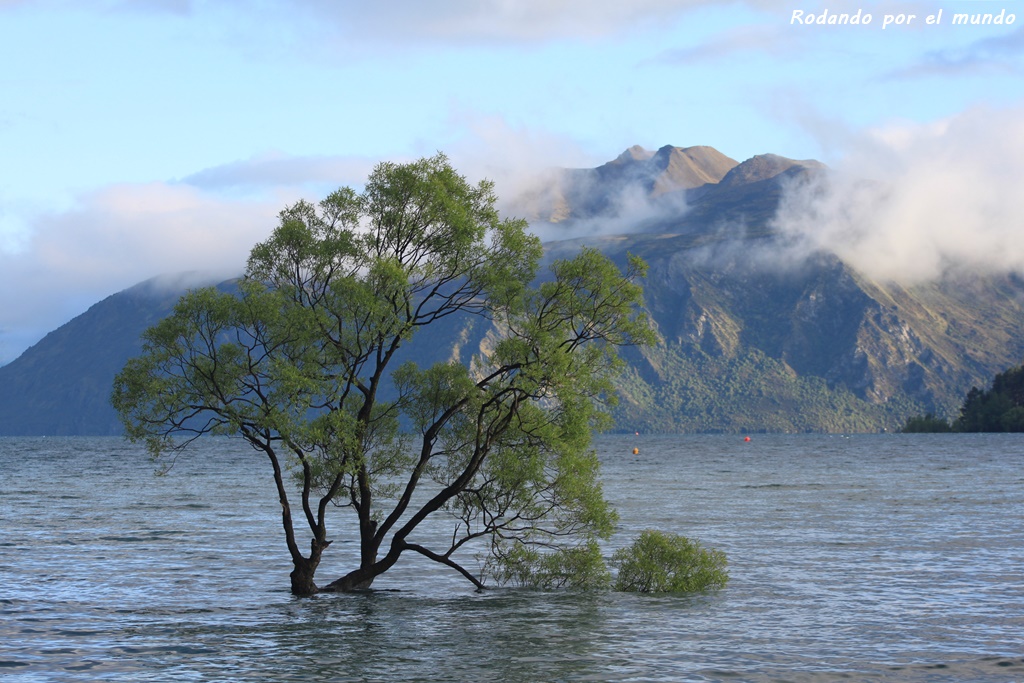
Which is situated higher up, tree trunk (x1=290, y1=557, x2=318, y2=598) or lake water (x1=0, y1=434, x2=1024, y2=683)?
tree trunk (x1=290, y1=557, x2=318, y2=598)

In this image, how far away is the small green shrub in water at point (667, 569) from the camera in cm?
4578

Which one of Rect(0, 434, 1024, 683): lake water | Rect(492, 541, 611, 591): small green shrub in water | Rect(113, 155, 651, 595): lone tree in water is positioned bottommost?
Rect(0, 434, 1024, 683): lake water

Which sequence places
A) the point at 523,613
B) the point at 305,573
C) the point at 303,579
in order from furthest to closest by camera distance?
the point at 303,579
the point at 305,573
the point at 523,613

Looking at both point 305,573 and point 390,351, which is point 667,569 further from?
point 390,351

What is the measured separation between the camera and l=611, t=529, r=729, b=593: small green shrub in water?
150 ft

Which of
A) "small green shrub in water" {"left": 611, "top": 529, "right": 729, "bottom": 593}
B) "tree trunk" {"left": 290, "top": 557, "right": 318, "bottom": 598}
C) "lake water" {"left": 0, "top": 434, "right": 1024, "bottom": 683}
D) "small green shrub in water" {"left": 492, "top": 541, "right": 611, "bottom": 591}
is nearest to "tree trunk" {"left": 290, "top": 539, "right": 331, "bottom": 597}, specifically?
"tree trunk" {"left": 290, "top": 557, "right": 318, "bottom": 598}

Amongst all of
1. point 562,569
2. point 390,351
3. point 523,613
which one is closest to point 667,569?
point 562,569

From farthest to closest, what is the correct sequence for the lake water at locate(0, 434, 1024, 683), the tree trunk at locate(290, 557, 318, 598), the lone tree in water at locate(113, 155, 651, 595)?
the tree trunk at locate(290, 557, 318, 598) < the lone tree in water at locate(113, 155, 651, 595) < the lake water at locate(0, 434, 1024, 683)

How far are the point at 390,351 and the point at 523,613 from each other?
1087 centimetres

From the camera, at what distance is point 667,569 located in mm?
46062

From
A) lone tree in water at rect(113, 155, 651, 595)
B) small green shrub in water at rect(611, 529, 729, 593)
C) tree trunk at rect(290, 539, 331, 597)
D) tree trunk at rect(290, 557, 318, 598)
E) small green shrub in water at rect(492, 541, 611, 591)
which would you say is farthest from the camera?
small green shrub in water at rect(611, 529, 729, 593)

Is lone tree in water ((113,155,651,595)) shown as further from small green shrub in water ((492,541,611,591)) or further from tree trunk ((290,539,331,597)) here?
small green shrub in water ((492,541,611,591))

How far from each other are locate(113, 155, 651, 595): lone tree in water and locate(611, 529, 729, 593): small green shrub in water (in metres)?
4.03

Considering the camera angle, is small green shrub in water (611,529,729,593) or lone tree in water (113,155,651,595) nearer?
lone tree in water (113,155,651,595)
